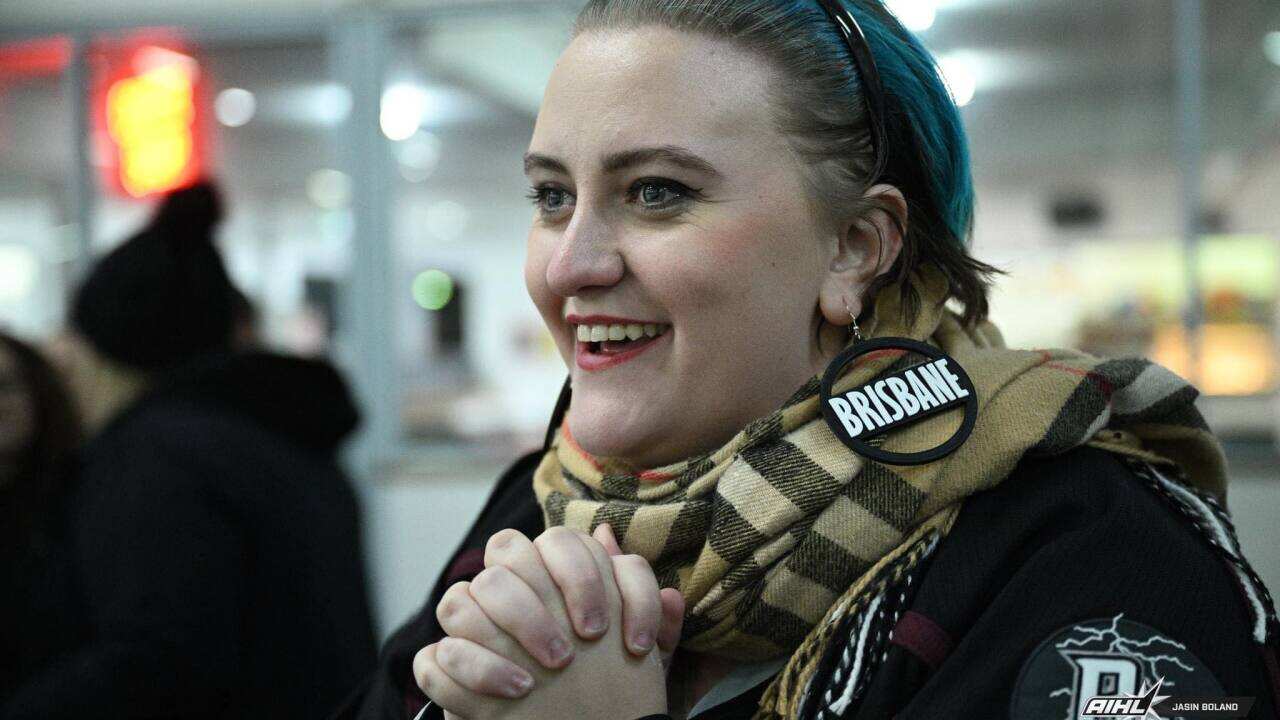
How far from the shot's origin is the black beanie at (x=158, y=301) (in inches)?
109

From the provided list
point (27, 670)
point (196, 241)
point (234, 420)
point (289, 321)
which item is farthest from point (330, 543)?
point (289, 321)

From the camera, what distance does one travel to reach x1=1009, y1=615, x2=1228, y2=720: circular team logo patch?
1002mm

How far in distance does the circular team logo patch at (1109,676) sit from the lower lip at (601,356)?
0.53 meters

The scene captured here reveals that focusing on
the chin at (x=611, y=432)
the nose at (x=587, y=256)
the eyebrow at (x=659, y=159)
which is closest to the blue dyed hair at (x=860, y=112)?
the eyebrow at (x=659, y=159)

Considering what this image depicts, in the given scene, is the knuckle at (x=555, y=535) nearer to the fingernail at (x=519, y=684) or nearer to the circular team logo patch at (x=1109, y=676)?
the fingernail at (x=519, y=684)

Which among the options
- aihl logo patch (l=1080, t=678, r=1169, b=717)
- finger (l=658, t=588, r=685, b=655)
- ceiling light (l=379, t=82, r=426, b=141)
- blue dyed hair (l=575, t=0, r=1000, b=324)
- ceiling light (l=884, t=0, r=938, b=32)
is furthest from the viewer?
ceiling light (l=379, t=82, r=426, b=141)

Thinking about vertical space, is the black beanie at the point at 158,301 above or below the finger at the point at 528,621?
above

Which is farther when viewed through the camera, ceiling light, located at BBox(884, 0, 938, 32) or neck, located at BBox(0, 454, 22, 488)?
ceiling light, located at BBox(884, 0, 938, 32)

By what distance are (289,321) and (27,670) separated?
352cm

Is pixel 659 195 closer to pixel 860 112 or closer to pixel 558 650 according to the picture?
pixel 860 112

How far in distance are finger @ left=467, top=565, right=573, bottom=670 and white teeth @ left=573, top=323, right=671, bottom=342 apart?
0.34 m

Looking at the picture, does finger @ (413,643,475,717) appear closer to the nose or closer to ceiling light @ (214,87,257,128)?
the nose

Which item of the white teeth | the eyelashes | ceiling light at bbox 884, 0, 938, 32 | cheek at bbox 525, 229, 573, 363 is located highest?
ceiling light at bbox 884, 0, 938, 32

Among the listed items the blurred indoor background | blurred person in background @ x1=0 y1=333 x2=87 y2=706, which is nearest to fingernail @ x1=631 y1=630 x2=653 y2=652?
blurred person in background @ x1=0 y1=333 x2=87 y2=706
